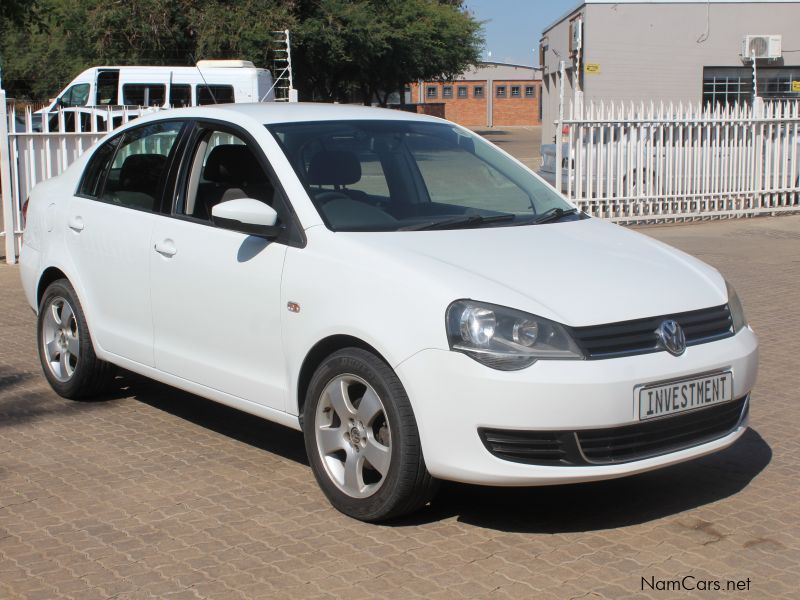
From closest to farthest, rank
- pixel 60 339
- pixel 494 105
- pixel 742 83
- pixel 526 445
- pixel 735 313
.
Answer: pixel 526 445
pixel 735 313
pixel 60 339
pixel 742 83
pixel 494 105

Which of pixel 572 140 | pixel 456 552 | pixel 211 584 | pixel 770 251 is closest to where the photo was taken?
pixel 211 584

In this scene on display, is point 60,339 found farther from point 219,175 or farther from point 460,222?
point 460,222

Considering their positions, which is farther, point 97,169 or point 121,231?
point 97,169

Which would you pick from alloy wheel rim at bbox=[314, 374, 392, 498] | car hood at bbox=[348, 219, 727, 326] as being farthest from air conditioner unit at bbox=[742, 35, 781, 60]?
alloy wheel rim at bbox=[314, 374, 392, 498]

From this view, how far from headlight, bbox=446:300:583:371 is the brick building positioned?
3096 inches

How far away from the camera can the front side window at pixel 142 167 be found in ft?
19.3

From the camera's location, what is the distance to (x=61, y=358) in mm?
6605

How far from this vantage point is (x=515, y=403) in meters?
4.05

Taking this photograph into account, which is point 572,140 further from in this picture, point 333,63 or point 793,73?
point 333,63

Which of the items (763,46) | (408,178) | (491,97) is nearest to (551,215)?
(408,178)

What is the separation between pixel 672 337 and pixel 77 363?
3605 mm

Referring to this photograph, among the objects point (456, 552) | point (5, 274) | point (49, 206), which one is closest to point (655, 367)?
point (456, 552)

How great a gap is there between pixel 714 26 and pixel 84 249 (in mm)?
24656

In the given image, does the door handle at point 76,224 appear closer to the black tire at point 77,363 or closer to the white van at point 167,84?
the black tire at point 77,363
